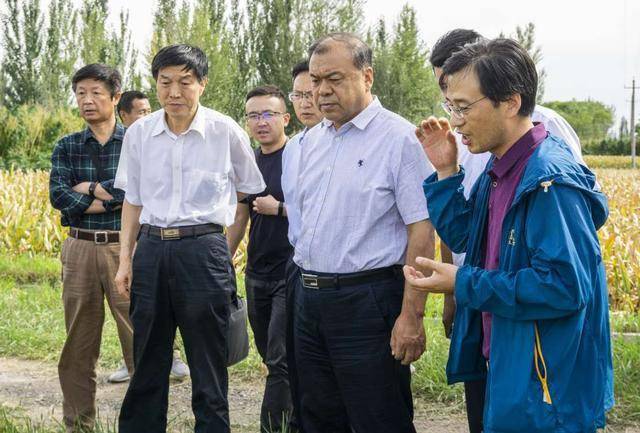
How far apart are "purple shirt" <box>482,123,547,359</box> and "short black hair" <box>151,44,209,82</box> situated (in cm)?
204

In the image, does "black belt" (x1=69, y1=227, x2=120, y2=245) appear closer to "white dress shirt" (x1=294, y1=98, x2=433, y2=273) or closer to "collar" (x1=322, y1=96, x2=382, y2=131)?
"white dress shirt" (x1=294, y1=98, x2=433, y2=273)

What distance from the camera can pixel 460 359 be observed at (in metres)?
2.86

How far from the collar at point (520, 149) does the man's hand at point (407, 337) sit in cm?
82

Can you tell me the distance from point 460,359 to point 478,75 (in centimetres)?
97

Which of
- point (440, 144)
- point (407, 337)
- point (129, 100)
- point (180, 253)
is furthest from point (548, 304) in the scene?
point (129, 100)

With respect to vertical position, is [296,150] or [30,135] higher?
[30,135]

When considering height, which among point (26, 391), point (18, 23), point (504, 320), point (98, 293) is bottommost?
point (26, 391)

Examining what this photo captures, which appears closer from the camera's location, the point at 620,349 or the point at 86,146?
the point at 86,146

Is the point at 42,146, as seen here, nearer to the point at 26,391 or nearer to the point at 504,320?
the point at 26,391

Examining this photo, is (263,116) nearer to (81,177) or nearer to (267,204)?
(267,204)

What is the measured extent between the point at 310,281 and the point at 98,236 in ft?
6.17

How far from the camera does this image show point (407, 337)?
324 centimetres

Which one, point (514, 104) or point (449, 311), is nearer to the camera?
point (514, 104)

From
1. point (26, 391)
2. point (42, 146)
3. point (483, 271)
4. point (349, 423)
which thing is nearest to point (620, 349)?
point (349, 423)
